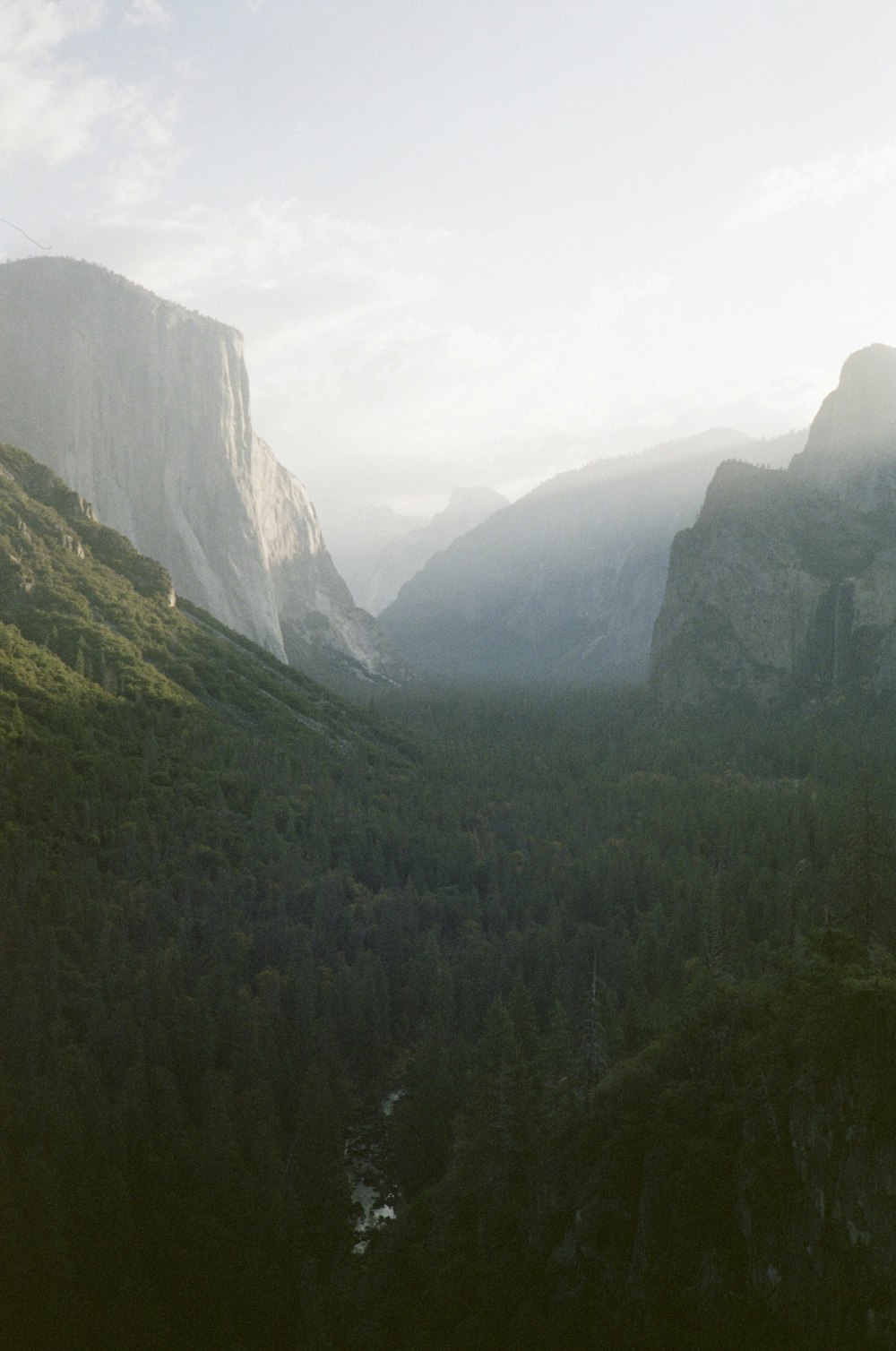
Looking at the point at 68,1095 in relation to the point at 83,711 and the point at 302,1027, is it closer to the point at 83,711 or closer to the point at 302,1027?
the point at 302,1027

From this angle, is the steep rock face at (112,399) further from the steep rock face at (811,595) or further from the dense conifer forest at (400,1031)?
the steep rock face at (811,595)

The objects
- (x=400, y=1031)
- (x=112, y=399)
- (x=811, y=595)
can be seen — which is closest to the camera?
(x=400, y=1031)

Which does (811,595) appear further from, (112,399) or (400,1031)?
(400,1031)

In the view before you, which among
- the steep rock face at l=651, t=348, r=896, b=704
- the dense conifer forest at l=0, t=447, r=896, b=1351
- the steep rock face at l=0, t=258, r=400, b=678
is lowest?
the dense conifer forest at l=0, t=447, r=896, b=1351

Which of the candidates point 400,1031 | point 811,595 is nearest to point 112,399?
point 811,595

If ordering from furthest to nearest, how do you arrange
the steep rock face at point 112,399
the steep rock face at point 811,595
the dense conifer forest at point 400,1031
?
the steep rock face at point 112,399 → the steep rock face at point 811,595 → the dense conifer forest at point 400,1031

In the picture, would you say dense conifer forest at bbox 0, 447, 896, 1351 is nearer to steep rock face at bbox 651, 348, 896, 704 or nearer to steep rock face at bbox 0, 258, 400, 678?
steep rock face at bbox 651, 348, 896, 704

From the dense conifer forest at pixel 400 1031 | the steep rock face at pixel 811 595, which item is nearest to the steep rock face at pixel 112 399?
the dense conifer forest at pixel 400 1031

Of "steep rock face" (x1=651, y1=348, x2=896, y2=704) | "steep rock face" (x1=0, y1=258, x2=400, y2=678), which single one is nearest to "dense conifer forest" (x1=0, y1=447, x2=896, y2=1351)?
"steep rock face" (x1=651, y1=348, x2=896, y2=704)

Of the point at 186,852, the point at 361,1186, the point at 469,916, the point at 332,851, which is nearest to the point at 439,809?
the point at 332,851
